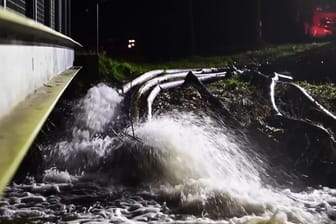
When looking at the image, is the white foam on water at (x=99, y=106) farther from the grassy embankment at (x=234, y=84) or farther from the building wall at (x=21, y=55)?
the building wall at (x=21, y=55)

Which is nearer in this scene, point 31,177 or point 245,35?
point 31,177

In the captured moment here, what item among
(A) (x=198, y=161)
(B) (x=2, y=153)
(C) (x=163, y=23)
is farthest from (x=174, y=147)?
(C) (x=163, y=23)

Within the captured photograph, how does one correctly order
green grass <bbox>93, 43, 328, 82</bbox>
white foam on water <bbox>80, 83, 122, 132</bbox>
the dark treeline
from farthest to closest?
the dark treeline, green grass <bbox>93, 43, 328, 82</bbox>, white foam on water <bbox>80, 83, 122, 132</bbox>

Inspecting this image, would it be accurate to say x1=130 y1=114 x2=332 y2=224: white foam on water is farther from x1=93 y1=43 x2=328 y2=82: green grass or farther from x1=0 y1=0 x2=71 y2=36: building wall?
x1=93 y1=43 x2=328 y2=82: green grass

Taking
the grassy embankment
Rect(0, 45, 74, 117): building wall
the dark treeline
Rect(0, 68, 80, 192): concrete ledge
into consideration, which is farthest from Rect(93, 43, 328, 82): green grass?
Rect(0, 68, 80, 192): concrete ledge

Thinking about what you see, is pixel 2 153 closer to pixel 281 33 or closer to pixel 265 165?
pixel 265 165

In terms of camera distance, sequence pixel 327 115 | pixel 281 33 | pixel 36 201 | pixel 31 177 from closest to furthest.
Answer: pixel 36 201, pixel 31 177, pixel 327 115, pixel 281 33

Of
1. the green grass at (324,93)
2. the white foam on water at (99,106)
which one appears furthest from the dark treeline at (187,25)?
the white foam on water at (99,106)

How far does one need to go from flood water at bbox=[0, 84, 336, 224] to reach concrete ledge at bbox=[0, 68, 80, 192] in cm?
245

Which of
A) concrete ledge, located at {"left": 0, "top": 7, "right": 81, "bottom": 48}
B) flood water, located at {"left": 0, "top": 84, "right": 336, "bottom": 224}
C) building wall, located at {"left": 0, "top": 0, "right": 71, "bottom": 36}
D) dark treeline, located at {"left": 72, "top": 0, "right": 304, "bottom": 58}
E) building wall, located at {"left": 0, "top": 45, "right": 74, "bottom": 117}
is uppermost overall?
dark treeline, located at {"left": 72, "top": 0, "right": 304, "bottom": 58}

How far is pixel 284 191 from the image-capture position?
850 cm

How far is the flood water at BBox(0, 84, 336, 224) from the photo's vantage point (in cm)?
679

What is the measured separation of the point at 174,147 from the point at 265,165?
2123 millimetres

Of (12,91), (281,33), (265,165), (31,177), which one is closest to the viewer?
(12,91)
